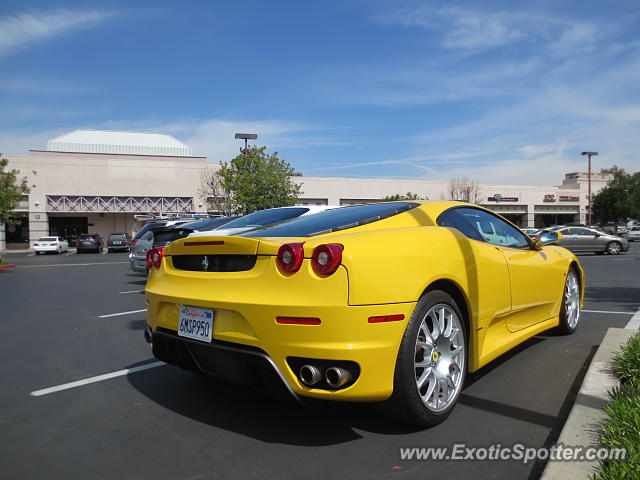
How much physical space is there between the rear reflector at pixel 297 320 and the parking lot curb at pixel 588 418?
126 cm

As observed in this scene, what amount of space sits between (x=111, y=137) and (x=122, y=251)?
24880 mm

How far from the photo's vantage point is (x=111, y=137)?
53.9 m

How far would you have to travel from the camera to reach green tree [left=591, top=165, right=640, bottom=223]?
45969mm

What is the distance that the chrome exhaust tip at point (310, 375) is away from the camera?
2455 millimetres

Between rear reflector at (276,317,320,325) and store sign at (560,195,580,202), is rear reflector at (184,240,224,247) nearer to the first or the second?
rear reflector at (276,317,320,325)

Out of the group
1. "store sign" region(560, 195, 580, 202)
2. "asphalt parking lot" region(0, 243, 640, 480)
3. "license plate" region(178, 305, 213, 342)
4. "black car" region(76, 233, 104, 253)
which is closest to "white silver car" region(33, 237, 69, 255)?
"black car" region(76, 233, 104, 253)

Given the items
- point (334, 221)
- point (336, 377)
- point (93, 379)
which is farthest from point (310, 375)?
point (93, 379)

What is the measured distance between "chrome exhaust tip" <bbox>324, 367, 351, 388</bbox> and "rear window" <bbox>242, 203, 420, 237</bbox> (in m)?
0.88

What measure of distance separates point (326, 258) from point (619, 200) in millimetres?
54121

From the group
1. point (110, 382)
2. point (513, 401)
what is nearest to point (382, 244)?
point (513, 401)

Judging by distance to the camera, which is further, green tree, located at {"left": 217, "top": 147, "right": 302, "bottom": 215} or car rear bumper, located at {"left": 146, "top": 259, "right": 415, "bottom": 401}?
green tree, located at {"left": 217, "top": 147, "right": 302, "bottom": 215}

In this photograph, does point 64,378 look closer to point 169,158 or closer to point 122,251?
point 122,251

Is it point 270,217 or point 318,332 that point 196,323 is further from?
point 270,217

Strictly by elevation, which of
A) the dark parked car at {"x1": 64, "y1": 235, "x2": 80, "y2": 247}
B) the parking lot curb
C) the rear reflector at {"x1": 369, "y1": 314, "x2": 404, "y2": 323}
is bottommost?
the dark parked car at {"x1": 64, "y1": 235, "x2": 80, "y2": 247}
